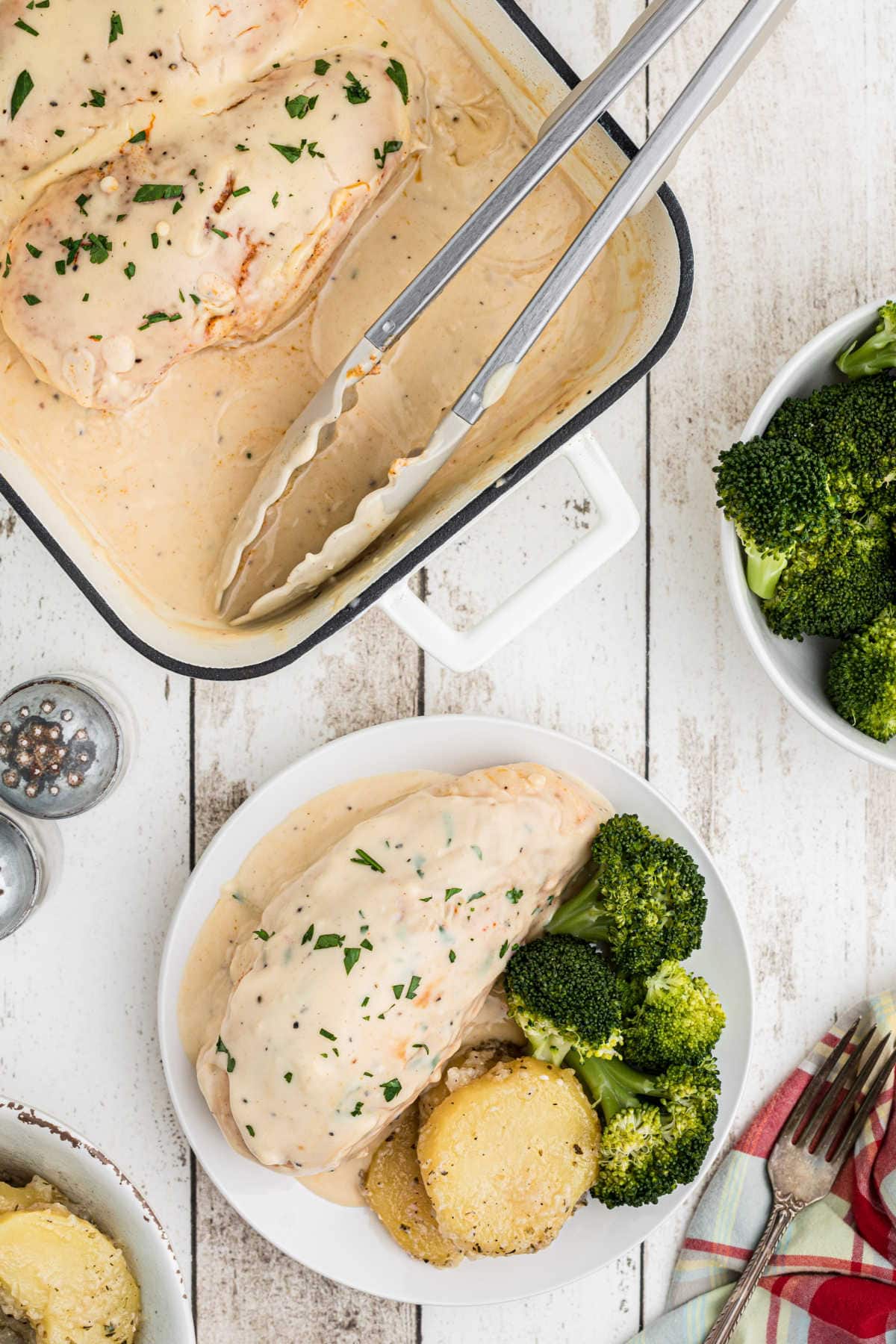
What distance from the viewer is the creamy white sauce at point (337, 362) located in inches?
65.4

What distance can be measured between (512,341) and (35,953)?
1.11 m

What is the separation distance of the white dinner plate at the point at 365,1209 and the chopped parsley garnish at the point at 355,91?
2.73 feet

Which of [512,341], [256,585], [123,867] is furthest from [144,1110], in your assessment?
[512,341]

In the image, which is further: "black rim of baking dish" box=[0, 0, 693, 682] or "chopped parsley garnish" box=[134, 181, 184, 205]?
"chopped parsley garnish" box=[134, 181, 184, 205]

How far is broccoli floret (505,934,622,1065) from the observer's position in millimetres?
1679

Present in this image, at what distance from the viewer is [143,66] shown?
5.18 ft

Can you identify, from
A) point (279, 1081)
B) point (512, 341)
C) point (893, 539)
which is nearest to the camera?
point (512, 341)

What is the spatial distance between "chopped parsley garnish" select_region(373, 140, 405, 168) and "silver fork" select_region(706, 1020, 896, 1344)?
1460 mm

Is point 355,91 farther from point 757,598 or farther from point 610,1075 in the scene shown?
point 610,1075

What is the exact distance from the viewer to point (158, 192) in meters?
1.58

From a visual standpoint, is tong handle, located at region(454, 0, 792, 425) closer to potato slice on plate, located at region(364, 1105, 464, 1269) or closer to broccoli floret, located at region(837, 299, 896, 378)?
broccoli floret, located at region(837, 299, 896, 378)

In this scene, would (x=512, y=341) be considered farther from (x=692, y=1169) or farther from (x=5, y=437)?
(x=692, y=1169)

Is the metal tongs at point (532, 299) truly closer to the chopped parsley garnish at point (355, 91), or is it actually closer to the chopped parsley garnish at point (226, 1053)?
the chopped parsley garnish at point (355, 91)

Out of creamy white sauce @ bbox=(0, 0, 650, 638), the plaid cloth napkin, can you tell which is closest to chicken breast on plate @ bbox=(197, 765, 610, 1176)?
creamy white sauce @ bbox=(0, 0, 650, 638)
